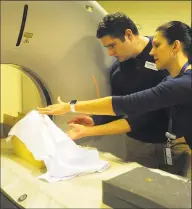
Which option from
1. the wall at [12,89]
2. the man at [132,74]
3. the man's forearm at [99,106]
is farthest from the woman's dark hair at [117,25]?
the wall at [12,89]

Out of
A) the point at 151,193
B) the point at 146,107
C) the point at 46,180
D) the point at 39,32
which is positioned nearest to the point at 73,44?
the point at 39,32

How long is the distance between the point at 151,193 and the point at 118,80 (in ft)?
0.89

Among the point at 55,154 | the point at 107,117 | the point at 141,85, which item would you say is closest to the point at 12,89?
the point at 55,154

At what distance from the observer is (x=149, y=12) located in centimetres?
Answer: 60

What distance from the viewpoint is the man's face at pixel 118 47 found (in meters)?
0.52

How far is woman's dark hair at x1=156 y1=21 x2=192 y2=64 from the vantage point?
0.42 m

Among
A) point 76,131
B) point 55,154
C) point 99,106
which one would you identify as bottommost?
point 55,154

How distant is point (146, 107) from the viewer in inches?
18.3

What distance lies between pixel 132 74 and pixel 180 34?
0.13 m

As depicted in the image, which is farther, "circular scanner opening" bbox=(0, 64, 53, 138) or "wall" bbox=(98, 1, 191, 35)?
"circular scanner opening" bbox=(0, 64, 53, 138)

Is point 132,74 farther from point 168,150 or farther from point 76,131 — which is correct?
point 76,131

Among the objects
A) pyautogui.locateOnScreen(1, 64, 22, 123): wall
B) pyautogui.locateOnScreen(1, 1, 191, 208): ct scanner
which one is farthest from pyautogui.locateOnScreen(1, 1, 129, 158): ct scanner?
pyautogui.locateOnScreen(1, 64, 22, 123): wall

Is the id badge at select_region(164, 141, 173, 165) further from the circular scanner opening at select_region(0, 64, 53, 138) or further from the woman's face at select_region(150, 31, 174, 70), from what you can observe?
the circular scanner opening at select_region(0, 64, 53, 138)

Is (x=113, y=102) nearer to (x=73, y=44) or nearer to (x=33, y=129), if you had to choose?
(x=73, y=44)
